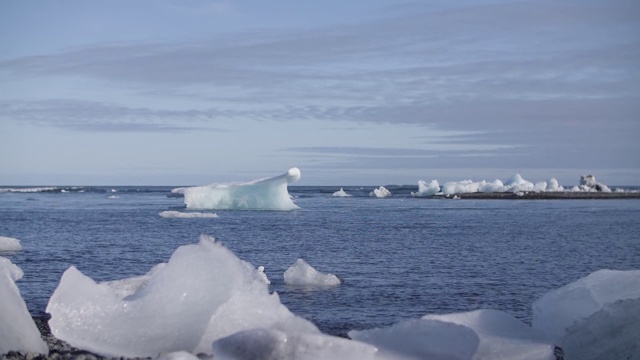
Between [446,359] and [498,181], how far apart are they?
56415 mm

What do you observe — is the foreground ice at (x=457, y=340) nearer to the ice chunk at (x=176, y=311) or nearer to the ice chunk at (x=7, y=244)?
the ice chunk at (x=176, y=311)

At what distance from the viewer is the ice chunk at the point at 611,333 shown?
21.1 ft

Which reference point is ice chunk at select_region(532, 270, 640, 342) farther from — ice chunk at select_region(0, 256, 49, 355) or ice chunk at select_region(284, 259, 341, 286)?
ice chunk at select_region(284, 259, 341, 286)

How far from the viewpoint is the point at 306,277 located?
521 inches

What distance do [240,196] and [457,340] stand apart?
111 ft

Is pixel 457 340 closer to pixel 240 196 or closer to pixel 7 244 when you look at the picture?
pixel 7 244

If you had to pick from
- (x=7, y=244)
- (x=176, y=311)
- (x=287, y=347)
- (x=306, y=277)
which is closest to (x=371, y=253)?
(x=306, y=277)

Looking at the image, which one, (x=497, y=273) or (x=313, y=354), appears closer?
(x=313, y=354)

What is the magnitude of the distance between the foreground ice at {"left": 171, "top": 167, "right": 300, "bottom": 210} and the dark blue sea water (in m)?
3.76

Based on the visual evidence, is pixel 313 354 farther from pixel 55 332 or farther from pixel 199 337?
pixel 55 332

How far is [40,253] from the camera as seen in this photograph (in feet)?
60.7

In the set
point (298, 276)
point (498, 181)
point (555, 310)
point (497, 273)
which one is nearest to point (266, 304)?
point (555, 310)

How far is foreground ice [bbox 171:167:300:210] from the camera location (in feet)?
125

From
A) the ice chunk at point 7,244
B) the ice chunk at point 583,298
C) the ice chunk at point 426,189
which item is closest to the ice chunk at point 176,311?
the ice chunk at point 583,298
